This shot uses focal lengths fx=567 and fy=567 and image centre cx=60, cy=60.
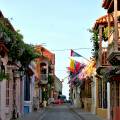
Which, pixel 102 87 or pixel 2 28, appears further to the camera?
pixel 102 87

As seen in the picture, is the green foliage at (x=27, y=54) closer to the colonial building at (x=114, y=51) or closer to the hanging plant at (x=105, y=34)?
the hanging plant at (x=105, y=34)

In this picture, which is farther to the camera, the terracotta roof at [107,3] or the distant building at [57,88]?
the distant building at [57,88]

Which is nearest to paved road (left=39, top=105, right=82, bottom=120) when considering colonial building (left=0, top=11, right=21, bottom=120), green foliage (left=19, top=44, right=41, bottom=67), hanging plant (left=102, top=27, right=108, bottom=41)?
colonial building (left=0, top=11, right=21, bottom=120)

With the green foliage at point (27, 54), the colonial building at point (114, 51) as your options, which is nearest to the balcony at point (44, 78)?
the green foliage at point (27, 54)

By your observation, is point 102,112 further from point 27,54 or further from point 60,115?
point 27,54

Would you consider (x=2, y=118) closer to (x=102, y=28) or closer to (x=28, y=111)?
(x=102, y=28)

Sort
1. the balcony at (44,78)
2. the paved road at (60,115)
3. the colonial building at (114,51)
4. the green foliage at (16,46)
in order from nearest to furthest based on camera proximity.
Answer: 1. the colonial building at (114,51)
2. the green foliage at (16,46)
3. the paved road at (60,115)
4. the balcony at (44,78)

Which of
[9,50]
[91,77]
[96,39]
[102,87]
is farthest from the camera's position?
[91,77]

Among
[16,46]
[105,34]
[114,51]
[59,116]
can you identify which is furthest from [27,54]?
[114,51]

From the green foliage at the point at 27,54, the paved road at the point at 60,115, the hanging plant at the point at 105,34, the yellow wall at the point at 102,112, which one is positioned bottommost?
the paved road at the point at 60,115

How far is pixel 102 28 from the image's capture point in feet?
125

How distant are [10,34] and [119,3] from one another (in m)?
7.98

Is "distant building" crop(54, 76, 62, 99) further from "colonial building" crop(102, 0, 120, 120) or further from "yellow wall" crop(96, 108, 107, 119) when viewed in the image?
"colonial building" crop(102, 0, 120, 120)

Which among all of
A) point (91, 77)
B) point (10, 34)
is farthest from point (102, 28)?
point (91, 77)
